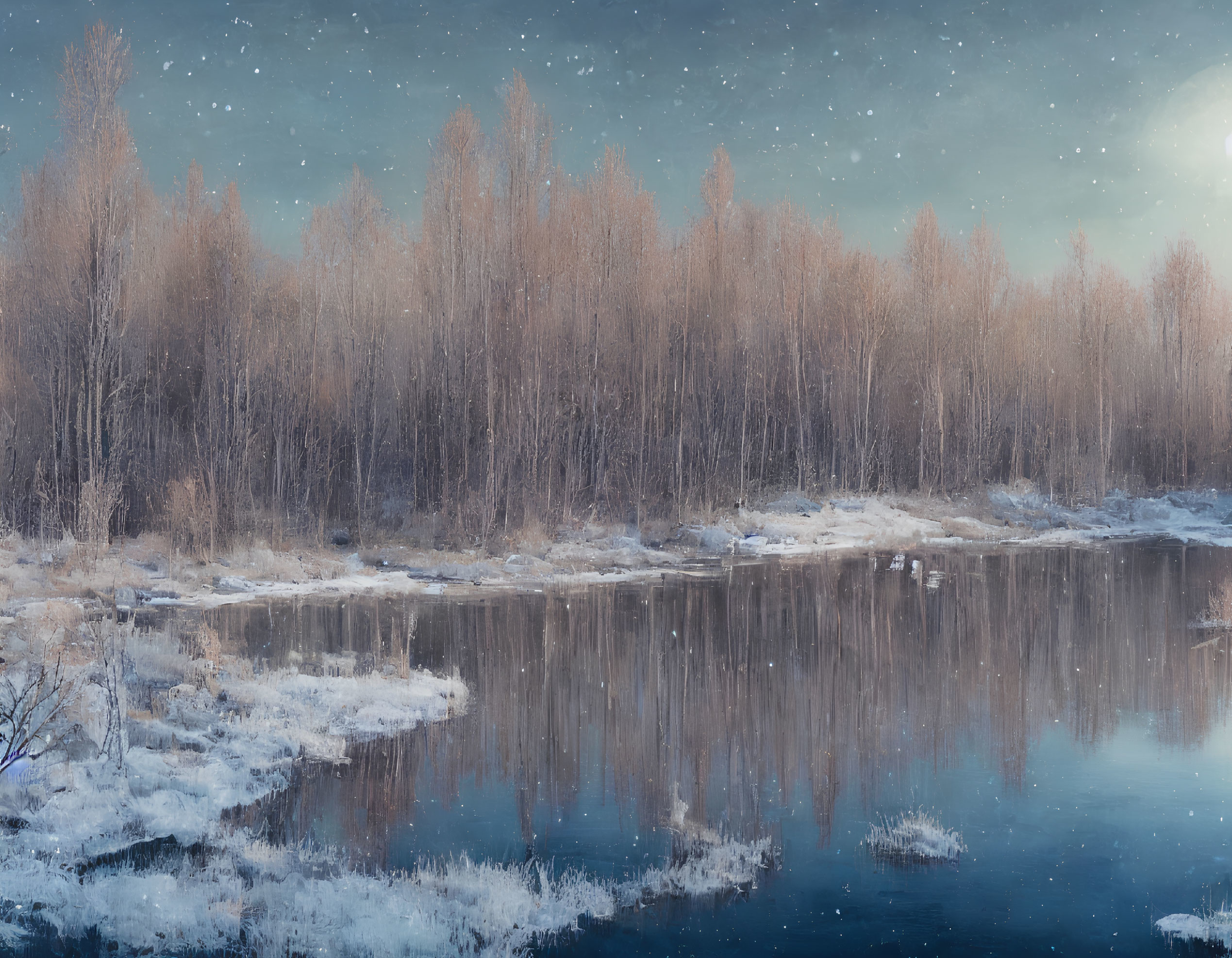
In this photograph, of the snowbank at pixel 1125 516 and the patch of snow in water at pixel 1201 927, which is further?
the snowbank at pixel 1125 516

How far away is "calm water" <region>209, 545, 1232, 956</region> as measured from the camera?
5.29 m

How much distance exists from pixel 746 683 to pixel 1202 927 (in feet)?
17.8

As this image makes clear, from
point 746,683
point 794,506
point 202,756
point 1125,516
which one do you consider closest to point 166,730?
point 202,756

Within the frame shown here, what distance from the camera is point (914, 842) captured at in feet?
20.1

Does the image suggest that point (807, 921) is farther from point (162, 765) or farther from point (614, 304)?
point (614, 304)

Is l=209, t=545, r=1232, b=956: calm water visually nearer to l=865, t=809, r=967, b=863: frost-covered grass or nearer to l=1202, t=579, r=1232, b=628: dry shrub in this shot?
l=865, t=809, r=967, b=863: frost-covered grass

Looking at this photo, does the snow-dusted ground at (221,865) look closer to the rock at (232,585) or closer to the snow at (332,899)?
the snow at (332,899)

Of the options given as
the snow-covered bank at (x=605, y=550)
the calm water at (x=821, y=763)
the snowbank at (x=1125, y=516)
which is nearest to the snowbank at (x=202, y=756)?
the calm water at (x=821, y=763)

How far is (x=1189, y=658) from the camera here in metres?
11.5

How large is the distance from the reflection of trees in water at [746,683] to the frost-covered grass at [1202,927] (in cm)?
195

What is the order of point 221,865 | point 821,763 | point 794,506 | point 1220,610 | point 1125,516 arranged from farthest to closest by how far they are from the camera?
point 1125,516 < point 794,506 < point 1220,610 < point 821,763 < point 221,865

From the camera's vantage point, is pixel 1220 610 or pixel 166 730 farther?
pixel 1220 610

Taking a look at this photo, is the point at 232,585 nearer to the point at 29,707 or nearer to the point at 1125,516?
the point at 29,707

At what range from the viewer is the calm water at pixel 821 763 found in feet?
17.4
